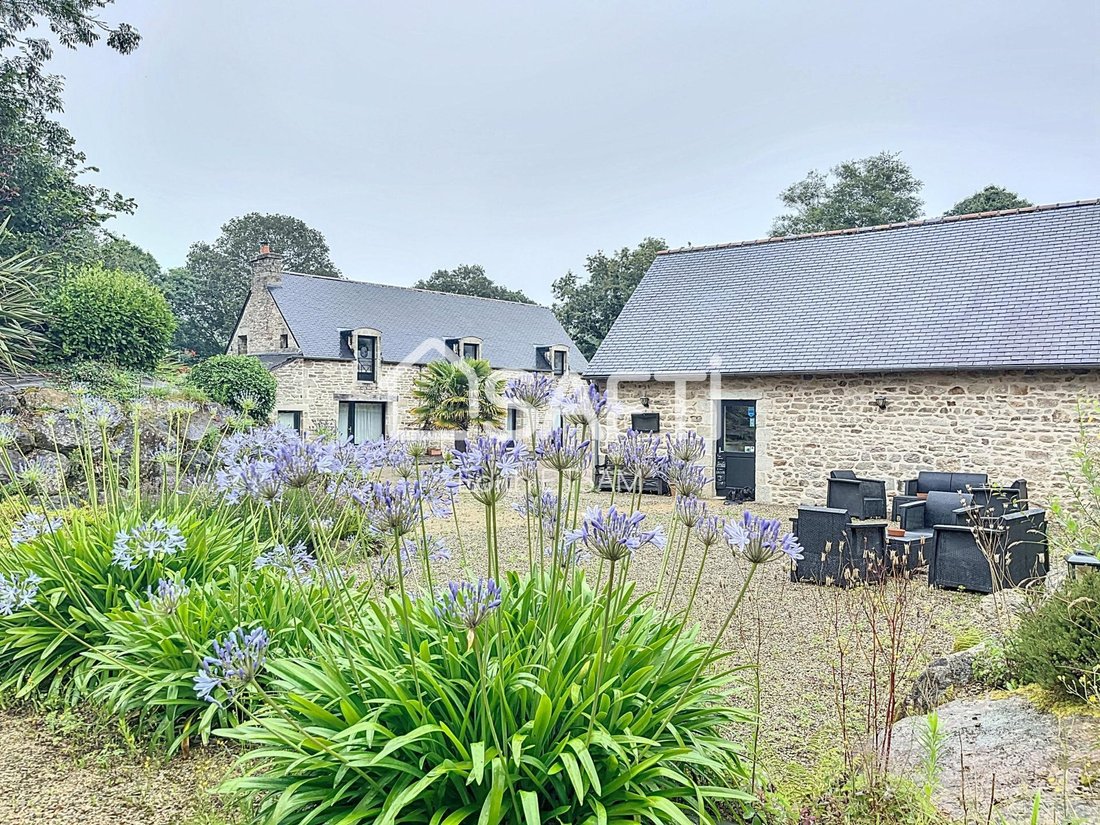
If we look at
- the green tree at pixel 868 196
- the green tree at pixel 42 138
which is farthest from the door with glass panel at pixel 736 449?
the green tree at pixel 868 196

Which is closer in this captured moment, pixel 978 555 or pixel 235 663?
pixel 235 663

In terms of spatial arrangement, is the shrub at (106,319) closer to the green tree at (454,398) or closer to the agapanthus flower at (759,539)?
the green tree at (454,398)

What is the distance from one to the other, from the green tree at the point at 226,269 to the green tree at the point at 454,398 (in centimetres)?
1659

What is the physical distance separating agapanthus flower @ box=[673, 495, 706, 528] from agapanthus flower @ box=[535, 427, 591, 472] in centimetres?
39

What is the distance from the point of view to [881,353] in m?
12.3

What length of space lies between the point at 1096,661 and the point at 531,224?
34217 millimetres

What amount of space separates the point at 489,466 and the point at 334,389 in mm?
19814

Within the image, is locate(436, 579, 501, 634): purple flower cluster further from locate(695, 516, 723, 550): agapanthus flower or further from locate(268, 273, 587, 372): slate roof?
locate(268, 273, 587, 372): slate roof

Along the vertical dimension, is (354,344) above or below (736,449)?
above

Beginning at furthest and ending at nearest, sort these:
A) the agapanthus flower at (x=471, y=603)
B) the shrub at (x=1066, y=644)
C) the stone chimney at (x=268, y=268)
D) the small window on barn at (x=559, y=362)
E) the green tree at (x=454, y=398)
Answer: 1. the small window on barn at (x=559, y=362)
2. the stone chimney at (x=268, y=268)
3. the green tree at (x=454, y=398)
4. the shrub at (x=1066, y=644)
5. the agapanthus flower at (x=471, y=603)

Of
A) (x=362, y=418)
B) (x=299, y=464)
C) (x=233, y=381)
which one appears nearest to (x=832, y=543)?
(x=299, y=464)

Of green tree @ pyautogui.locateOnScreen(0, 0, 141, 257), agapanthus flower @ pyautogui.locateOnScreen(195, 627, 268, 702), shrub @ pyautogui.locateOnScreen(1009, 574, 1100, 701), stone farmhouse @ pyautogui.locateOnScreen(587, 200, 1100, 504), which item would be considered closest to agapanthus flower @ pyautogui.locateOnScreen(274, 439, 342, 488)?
agapanthus flower @ pyautogui.locateOnScreen(195, 627, 268, 702)

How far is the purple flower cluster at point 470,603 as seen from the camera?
1789 millimetres

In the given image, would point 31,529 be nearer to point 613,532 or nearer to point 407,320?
point 613,532
